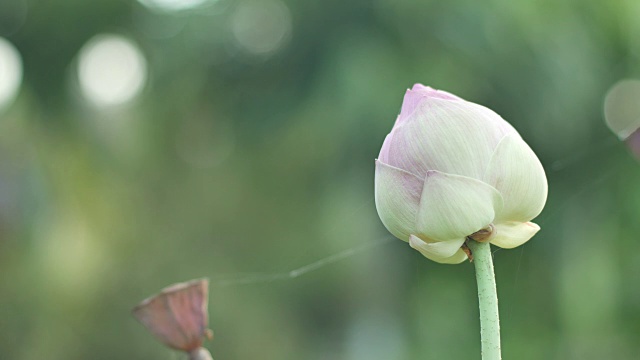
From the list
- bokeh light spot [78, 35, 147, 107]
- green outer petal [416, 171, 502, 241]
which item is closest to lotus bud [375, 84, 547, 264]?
green outer petal [416, 171, 502, 241]

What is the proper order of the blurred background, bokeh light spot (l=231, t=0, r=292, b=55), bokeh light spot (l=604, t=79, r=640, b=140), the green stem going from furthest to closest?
bokeh light spot (l=231, t=0, r=292, b=55), the blurred background, bokeh light spot (l=604, t=79, r=640, b=140), the green stem

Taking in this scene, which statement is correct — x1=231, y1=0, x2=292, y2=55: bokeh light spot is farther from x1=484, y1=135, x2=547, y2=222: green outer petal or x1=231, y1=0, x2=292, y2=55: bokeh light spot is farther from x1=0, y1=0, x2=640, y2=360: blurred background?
x1=484, y1=135, x2=547, y2=222: green outer petal

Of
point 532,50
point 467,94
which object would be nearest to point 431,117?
point 532,50

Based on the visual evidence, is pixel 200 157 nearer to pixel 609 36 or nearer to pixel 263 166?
pixel 263 166

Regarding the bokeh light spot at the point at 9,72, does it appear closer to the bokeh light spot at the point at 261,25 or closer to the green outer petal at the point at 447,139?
the bokeh light spot at the point at 261,25

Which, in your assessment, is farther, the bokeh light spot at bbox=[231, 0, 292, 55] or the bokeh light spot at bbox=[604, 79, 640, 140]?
Result: the bokeh light spot at bbox=[231, 0, 292, 55]

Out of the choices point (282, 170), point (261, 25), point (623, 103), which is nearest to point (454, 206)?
point (623, 103)
